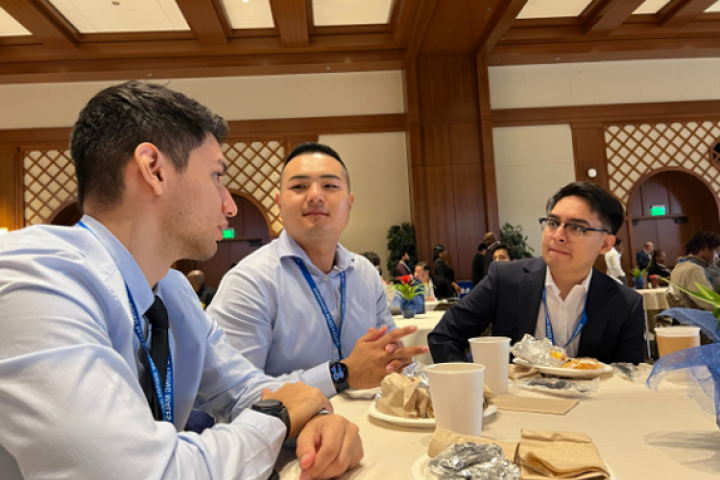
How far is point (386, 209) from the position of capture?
8.88 meters

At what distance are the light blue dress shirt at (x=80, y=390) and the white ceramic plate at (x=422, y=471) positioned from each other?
0.19 meters

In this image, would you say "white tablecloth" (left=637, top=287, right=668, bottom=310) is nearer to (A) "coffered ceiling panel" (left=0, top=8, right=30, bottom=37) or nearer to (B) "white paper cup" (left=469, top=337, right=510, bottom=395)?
(B) "white paper cup" (left=469, top=337, right=510, bottom=395)

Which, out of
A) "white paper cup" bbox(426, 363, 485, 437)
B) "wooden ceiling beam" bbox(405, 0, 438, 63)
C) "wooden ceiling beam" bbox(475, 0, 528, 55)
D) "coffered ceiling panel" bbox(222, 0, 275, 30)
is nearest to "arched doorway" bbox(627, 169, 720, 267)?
"wooden ceiling beam" bbox(475, 0, 528, 55)

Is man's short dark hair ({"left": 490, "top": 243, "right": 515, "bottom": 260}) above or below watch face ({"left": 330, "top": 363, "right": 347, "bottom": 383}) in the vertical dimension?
above

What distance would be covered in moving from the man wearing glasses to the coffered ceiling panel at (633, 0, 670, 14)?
7347 mm

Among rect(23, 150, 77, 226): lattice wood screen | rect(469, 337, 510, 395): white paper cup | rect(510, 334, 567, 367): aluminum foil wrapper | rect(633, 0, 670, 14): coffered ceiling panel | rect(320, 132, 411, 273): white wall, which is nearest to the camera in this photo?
rect(469, 337, 510, 395): white paper cup

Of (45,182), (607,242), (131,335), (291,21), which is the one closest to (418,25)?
(291,21)

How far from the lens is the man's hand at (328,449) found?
0.67 meters

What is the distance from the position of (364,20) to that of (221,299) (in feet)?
23.4

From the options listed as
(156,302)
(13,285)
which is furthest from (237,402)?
(13,285)

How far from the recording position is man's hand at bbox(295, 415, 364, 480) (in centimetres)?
67

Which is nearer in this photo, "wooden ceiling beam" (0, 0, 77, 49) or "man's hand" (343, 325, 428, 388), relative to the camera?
"man's hand" (343, 325, 428, 388)

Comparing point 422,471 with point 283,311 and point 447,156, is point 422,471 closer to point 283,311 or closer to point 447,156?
point 283,311

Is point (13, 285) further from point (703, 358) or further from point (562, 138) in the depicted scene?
A: point (562, 138)
